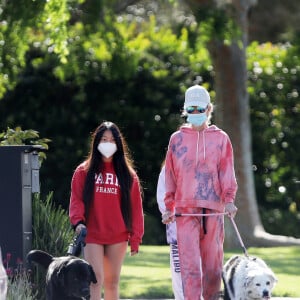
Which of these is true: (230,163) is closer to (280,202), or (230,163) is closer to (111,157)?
(111,157)

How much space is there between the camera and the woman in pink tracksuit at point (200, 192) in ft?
27.9

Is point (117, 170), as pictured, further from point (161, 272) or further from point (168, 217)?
point (161, 272)

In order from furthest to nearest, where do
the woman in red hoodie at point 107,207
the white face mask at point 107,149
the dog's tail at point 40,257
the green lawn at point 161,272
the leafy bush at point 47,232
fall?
1. the green lawn at point 161,272
2. the leafy bush at point 47,232
3. the white face mask at point 107,149
4. the woman in red hoodie at point 107,207
5. the dog's tail at point 40,257

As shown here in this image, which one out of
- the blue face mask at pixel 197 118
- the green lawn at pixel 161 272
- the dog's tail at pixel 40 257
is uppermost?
the blue face mask at pixel 197 118

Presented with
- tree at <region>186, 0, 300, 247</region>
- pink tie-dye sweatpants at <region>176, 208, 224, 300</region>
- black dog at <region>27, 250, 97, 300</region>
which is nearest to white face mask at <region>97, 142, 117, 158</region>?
pink tie-dye sweatpants at <region>176, 208, 224, 300</region>

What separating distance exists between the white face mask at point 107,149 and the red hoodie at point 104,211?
147 mm

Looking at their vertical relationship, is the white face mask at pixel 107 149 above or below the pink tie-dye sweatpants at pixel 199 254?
above

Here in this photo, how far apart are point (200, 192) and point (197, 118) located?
569 millimetres

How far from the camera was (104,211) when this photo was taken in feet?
29.7

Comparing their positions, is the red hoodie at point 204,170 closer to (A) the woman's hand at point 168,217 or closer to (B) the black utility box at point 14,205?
(A) the woman's hand at point 168,217

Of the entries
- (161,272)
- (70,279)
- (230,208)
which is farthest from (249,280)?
(161,272)

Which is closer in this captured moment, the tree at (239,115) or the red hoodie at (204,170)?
the red hoodie at (204,170)

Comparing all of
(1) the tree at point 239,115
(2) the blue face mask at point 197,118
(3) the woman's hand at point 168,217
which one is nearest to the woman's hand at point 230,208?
(3) the woman's hand at point 168,217

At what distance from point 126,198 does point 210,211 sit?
836 millimetres
